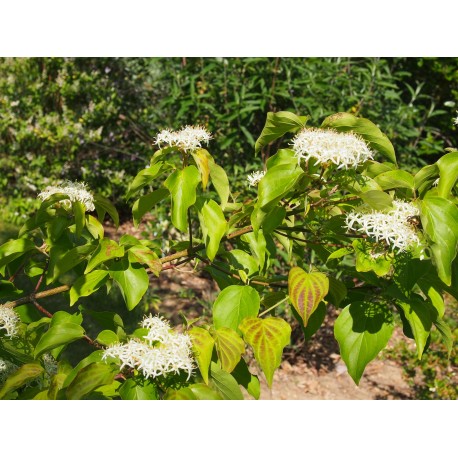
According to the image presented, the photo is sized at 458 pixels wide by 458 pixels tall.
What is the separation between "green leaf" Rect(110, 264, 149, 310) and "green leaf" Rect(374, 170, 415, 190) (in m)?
0.60

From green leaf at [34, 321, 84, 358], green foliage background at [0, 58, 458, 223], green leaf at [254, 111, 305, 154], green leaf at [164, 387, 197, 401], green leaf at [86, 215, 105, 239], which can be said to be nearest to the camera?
green leaf at [164, 387, 197, 401]

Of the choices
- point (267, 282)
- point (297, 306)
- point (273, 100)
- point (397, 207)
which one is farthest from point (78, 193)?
point (273, 100)

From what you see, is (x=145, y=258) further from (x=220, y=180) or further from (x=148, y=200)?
(x=220, y=180)

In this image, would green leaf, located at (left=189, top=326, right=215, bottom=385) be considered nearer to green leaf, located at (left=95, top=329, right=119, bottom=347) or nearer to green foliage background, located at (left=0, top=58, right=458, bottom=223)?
green leaf, located at (left=95, top=329, right=119, bottom=347)

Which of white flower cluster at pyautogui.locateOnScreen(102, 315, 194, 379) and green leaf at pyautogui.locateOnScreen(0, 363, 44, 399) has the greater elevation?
white flower cluster at pyautogui.locateOnScreen(102, 315, 194, 379)

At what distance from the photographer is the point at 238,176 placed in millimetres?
4051

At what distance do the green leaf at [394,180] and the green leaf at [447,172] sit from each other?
10 centimetres

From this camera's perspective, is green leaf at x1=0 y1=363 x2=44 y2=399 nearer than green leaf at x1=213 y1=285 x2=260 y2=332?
Yes

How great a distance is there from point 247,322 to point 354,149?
17.8 inches

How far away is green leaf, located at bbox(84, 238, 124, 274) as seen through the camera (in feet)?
4.23

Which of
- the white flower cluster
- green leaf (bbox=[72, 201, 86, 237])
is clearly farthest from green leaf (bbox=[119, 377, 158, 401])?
green leaf (bbox=[72, 201, 86, 237])

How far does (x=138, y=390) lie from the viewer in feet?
3.39

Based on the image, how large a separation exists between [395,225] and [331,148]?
22 centimetres

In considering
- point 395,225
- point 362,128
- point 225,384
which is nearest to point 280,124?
point 362,128
